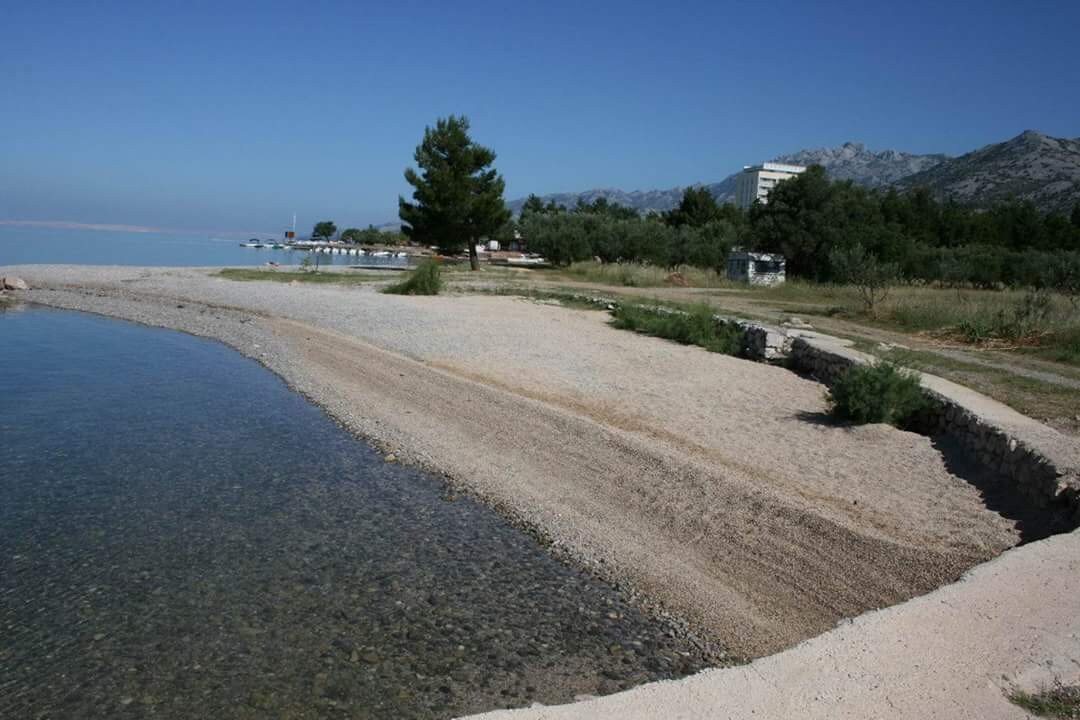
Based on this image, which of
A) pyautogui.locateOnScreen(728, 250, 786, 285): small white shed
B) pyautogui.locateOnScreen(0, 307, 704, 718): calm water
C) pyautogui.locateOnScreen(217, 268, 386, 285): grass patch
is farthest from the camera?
pyautogui.locateOnScreen(728, 250, 786, 285): small white shed

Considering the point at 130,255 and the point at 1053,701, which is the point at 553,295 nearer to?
the point at 1053,701

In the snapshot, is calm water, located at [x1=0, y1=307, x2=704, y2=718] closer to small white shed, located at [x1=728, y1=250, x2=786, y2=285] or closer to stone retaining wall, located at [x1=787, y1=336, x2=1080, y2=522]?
stone retaining wall, located at [x1=787, y1=336, x2=1080, y2=522]

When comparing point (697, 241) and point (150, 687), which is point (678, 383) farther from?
point (697, 241)

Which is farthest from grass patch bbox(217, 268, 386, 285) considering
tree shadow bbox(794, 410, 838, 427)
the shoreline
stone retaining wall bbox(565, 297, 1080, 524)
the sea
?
tree shadow bbox(794, 410, 838, 427)

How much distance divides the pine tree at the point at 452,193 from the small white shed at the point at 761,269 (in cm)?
1470

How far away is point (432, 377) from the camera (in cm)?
1489

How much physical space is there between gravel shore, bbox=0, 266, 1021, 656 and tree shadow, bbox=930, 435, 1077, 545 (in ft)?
0.31

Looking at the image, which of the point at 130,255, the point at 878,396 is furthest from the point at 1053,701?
the point at 130,255

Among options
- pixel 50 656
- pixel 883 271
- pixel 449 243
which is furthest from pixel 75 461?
pixel 449 243

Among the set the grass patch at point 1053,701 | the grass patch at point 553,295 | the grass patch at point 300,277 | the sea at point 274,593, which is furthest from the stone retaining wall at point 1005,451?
the grass patch at point 300,277

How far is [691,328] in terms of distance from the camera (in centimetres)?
1962

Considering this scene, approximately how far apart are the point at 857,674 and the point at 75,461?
8.80 m

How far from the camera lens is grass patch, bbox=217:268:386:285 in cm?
3606

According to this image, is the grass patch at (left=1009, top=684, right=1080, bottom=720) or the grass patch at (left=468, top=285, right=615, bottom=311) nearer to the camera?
the grass patch at (left=1009, top=684, right=1080, bottom=720)
